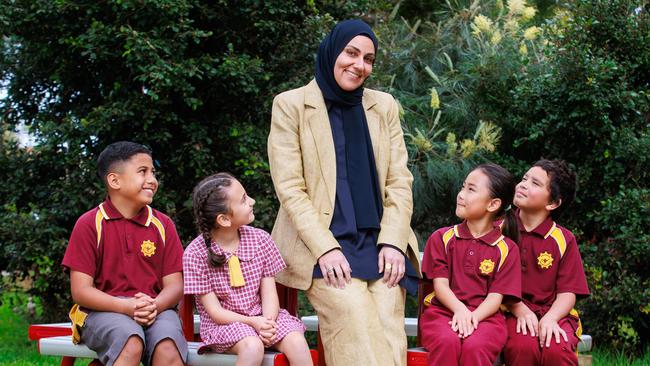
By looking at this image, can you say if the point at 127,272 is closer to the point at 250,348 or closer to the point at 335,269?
the point at 250,348

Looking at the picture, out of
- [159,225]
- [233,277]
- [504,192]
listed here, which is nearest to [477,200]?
[504,192]

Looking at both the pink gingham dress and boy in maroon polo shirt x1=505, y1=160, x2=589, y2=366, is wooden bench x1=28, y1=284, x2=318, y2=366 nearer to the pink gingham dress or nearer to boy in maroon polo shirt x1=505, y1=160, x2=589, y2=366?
the pink gingham dress

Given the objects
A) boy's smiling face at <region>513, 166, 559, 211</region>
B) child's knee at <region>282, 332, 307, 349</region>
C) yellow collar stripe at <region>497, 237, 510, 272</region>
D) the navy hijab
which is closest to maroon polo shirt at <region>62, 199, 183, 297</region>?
child's knee at <region>282, 332, 307, 349</region>

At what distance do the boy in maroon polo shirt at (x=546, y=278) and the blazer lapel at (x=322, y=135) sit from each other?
1.01m

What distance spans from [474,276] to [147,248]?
1615 mm

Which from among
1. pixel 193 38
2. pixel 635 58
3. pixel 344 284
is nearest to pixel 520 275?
pixel 344 284

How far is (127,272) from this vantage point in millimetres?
4344

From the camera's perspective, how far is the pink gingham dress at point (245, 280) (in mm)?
4215

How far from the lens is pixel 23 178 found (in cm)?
670

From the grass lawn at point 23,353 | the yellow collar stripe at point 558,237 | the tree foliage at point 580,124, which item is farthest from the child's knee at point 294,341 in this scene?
the grass lawn at point 23,353

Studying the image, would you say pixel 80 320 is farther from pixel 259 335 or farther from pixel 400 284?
pixel 400 284

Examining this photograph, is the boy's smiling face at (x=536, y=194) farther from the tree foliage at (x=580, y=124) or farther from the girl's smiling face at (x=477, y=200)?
the tree foliage at (x=580, y=124)

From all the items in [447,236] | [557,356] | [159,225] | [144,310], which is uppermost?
[159,225]

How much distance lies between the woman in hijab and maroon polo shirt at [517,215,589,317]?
22.6 inches
